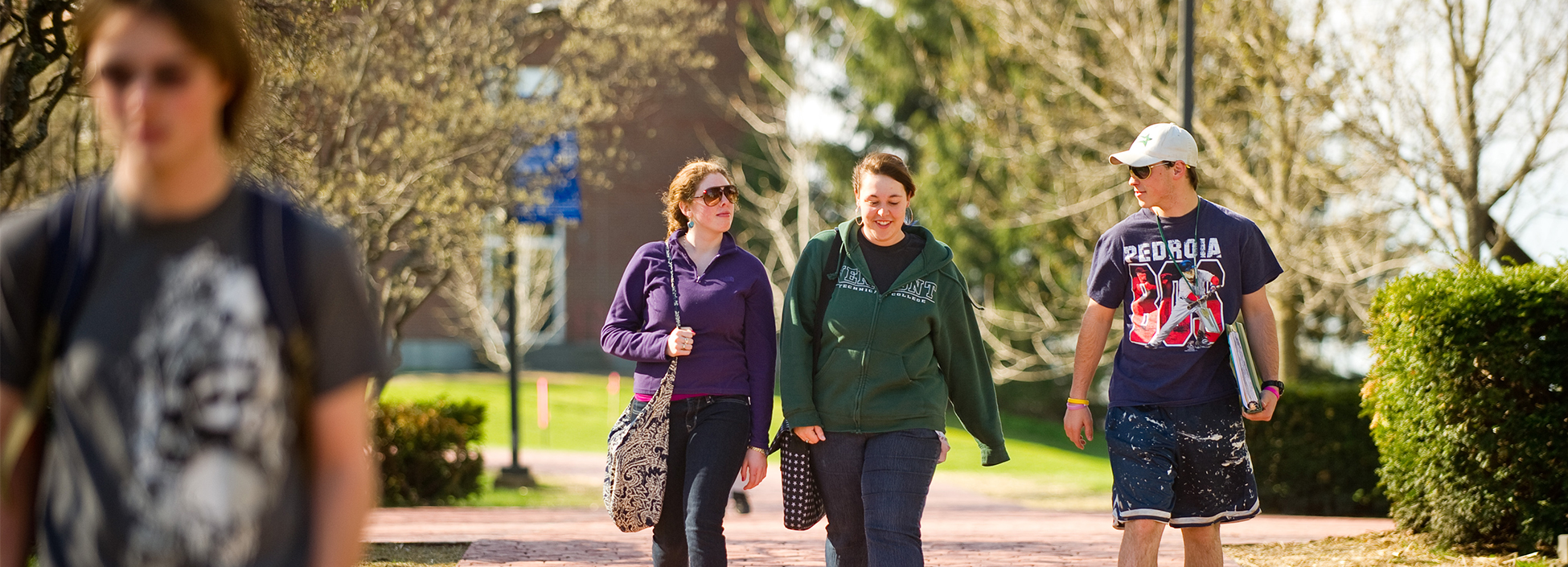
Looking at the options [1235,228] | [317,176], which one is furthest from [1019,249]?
[1235,228]

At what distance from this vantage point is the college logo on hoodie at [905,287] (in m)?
4.75

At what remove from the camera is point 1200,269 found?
190 inches

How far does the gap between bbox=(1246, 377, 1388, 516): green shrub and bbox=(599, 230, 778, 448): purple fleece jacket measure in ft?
26.5

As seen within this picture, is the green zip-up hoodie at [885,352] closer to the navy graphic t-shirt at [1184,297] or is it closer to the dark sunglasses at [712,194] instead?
the dark sunglasses at [712,194]

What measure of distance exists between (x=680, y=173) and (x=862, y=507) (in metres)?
1.48

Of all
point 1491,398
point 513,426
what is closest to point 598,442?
point 513,426

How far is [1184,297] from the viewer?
480cm

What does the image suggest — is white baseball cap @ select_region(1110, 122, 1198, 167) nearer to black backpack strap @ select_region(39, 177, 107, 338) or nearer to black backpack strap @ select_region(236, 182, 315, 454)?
black backpack strap @ select_region(236, 182, 315, 454)

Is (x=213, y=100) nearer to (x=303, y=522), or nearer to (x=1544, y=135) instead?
(x=303, y=522)

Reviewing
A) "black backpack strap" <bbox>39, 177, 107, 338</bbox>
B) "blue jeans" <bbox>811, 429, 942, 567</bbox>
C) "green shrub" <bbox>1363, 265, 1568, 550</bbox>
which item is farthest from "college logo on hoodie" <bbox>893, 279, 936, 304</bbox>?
"green shrub" <bbox>1363, 265, 1568, 550</bbox>

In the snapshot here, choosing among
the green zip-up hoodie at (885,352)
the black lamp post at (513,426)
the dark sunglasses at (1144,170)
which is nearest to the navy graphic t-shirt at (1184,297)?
the dark sunglasses at (1144,170)

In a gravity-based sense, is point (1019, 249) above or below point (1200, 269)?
above

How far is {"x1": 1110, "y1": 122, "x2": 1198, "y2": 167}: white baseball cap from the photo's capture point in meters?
4.82

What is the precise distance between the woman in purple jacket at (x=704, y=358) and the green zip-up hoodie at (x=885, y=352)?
0.56 feet
